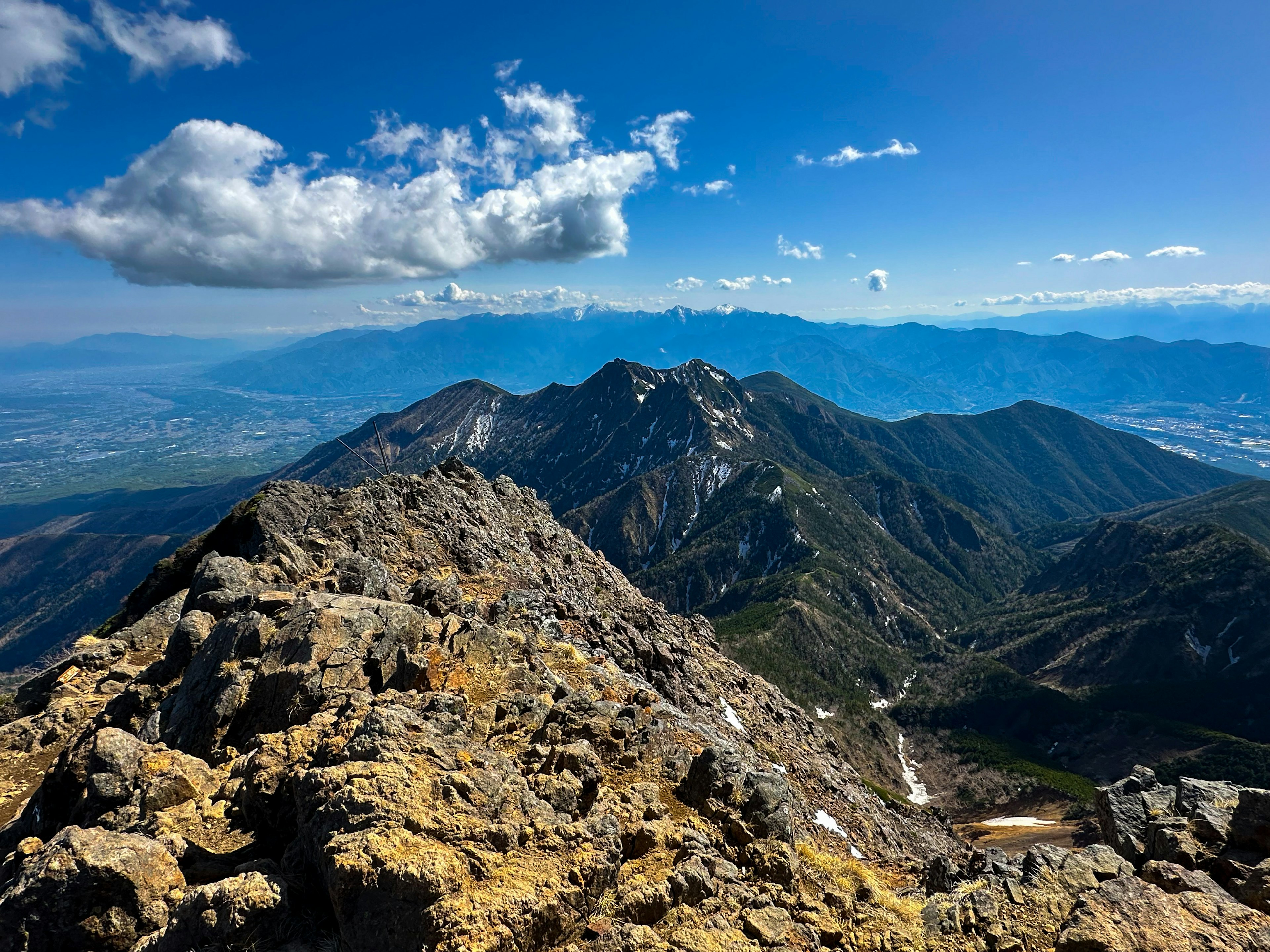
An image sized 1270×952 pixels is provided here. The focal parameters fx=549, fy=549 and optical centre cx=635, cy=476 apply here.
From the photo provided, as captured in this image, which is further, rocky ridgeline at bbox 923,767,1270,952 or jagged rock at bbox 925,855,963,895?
jagged rock at bbox 925,855,963,895

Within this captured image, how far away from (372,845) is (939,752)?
22244cm

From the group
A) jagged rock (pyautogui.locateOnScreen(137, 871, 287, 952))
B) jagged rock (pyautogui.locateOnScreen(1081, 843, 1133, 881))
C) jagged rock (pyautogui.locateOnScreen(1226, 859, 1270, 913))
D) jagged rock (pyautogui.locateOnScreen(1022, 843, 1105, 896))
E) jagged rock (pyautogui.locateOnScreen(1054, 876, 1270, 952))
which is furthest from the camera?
jagged rock (pyautogui.locateOnScreen(1081, 843, 1133, 881))

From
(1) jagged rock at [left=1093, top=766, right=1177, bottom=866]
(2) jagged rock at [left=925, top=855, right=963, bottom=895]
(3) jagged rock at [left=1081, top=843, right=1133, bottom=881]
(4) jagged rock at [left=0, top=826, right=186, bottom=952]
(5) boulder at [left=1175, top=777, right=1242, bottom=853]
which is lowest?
(2) jagged rock at [left=925, top=855, right=963, bottom=895]

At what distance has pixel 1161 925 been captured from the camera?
49.7 ft

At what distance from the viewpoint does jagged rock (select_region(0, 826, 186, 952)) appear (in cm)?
1255

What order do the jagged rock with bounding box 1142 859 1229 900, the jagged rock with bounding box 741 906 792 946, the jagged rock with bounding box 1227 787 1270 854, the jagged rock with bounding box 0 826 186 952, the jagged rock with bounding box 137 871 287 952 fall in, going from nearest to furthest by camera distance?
the jagged rock with bounding box 137 871 287 952
the jagged rock with bounding box 0 826 186 952
the jagged rock with bounding box 741 906 792 946
the jagged rock with bounding box 1142 859 1229 900
the jagged rock with bounding box 1227 787 1270 854

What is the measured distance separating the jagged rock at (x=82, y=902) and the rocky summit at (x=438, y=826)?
2.0 inches

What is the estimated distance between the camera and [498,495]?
85.8 m

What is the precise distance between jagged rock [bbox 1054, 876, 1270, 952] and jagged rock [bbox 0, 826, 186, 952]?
78.4ft

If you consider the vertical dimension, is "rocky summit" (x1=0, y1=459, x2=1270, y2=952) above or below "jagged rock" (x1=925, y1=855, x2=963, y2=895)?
above

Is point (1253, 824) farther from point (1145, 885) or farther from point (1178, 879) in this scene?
point (1145, 885)

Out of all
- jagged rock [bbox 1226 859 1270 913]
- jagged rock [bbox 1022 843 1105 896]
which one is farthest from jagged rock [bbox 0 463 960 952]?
jagged rock [bbox 1226 859 1270 913]

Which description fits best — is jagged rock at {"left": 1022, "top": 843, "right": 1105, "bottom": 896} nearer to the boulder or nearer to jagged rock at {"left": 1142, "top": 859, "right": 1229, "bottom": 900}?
jagged rock at {"left": 1142, "top": 859, "right": 1229, "bottom": 900}

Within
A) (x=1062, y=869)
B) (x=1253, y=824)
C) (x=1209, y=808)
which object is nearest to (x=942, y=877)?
(x=1062, y=869)
